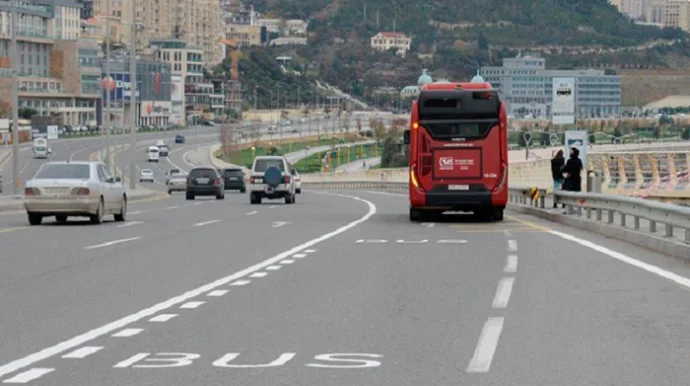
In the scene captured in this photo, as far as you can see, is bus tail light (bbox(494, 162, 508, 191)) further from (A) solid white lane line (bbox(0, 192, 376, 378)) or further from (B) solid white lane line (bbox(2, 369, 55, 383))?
(B) solid white lane line (bbox(2, 369, 55, 383))

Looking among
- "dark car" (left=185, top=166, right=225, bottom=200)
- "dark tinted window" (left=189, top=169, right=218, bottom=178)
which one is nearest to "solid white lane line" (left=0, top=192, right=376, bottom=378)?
"dark car" (left=185, top=166, right=225, bottom=200)

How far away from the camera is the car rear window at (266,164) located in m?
59.8

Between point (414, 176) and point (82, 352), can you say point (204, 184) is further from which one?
point (82, 352)

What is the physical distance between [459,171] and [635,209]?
9669 mm

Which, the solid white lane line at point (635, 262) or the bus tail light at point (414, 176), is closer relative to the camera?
the solid white lane line at point (635, 262)

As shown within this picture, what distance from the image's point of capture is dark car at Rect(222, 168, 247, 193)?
85000 millimetres

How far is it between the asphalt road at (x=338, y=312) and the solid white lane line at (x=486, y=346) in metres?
0.02

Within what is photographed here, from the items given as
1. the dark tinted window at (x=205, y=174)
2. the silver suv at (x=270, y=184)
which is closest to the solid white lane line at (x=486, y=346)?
the silver suv at (x=270, y=184)

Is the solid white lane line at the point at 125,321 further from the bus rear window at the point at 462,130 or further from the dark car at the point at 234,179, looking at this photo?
the dark car at the point at 234,179

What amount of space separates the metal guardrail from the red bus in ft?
6.65

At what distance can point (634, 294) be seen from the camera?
60.7ft

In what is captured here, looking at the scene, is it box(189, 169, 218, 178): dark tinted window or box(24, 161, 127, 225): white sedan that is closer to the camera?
box(24, 161, 127, 225): white sedan

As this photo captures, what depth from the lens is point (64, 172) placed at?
3638 cm

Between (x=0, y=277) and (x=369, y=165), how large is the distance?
175 m
